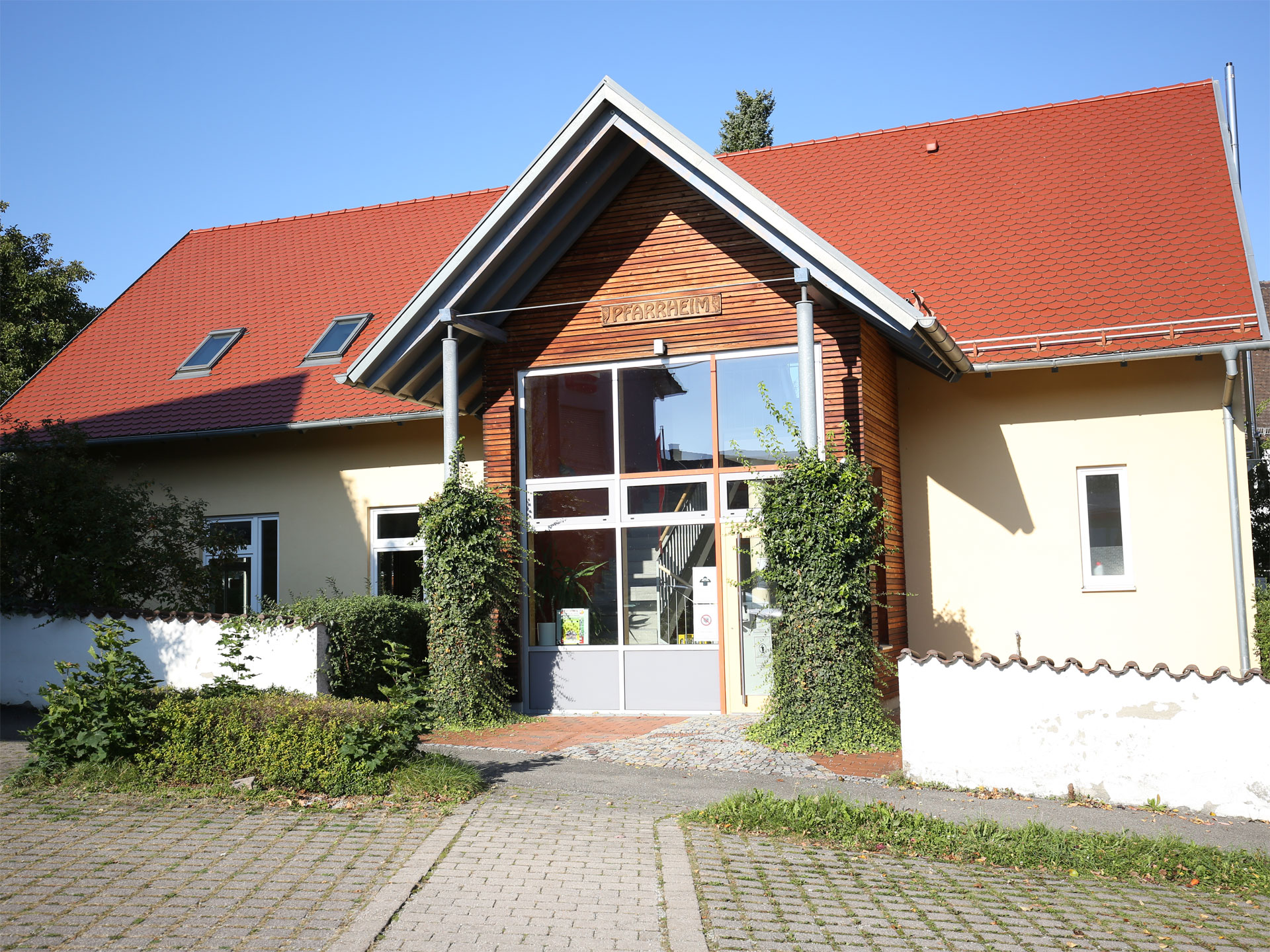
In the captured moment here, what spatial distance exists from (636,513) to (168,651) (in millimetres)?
5289

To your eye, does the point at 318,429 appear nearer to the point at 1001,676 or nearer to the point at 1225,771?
the point at 1001,676

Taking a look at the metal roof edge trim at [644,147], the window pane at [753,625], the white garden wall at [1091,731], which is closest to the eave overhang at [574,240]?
the metal roof edge trim at [644,147]

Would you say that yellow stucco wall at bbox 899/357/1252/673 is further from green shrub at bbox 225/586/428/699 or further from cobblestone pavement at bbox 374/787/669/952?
cobblestone pavement at bbox 374/787/669/952

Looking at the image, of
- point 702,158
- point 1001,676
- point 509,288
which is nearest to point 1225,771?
point 1001,676

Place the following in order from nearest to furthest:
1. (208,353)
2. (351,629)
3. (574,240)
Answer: (351,629) → (574,240) → (208,353)

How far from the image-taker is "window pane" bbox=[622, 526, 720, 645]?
38.6 feet

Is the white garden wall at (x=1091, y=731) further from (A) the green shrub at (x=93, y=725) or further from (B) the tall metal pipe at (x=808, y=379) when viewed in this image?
(A) the green shrub at (x=93, y=725)

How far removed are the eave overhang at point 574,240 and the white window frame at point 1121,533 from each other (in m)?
2.01

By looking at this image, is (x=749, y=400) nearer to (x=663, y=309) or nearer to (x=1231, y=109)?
(x=663, y=309)

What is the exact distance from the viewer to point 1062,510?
1238 centimetres

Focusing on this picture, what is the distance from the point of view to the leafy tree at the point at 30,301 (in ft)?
79.6

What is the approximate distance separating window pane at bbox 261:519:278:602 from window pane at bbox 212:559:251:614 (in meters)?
0.20

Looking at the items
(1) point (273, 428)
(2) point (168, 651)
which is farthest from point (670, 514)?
(1) point (273, 428)

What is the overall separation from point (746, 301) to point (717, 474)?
1908 millimetres
